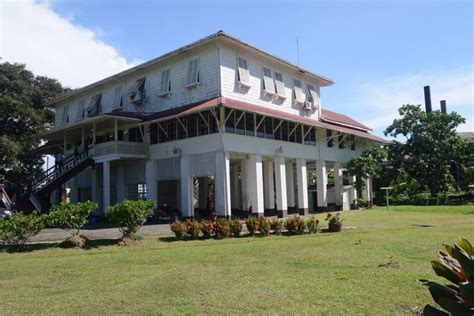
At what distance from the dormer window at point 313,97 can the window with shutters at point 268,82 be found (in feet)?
14.0

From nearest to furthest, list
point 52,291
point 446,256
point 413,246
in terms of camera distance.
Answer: point 446,256
point 52,291
point 413,246

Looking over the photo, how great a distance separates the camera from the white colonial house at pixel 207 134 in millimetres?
22094

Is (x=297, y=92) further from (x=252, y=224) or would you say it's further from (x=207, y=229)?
(x=207, y=229)

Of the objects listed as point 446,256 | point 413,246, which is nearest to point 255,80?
point 413,246

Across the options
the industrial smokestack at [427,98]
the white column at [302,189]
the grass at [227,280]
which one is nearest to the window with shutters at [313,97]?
the white column at [302,189]

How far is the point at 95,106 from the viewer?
2962cm

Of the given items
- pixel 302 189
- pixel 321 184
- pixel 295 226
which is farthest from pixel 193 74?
pixel 321 184

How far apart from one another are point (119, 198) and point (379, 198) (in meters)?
23.0

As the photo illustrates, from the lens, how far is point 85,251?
12102mm

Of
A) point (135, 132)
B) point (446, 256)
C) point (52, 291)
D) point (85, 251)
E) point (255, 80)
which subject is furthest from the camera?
point (135, 132)

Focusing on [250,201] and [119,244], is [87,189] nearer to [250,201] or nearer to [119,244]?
[250,201]

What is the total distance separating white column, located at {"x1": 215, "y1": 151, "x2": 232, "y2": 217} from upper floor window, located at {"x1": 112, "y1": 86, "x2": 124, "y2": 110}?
975 centimetres

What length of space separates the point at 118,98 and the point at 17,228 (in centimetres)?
1712

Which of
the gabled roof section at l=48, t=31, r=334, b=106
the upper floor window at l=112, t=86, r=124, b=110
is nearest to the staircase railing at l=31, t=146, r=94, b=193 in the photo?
the upper floor window at l=112, t=86, r=124, b=110
